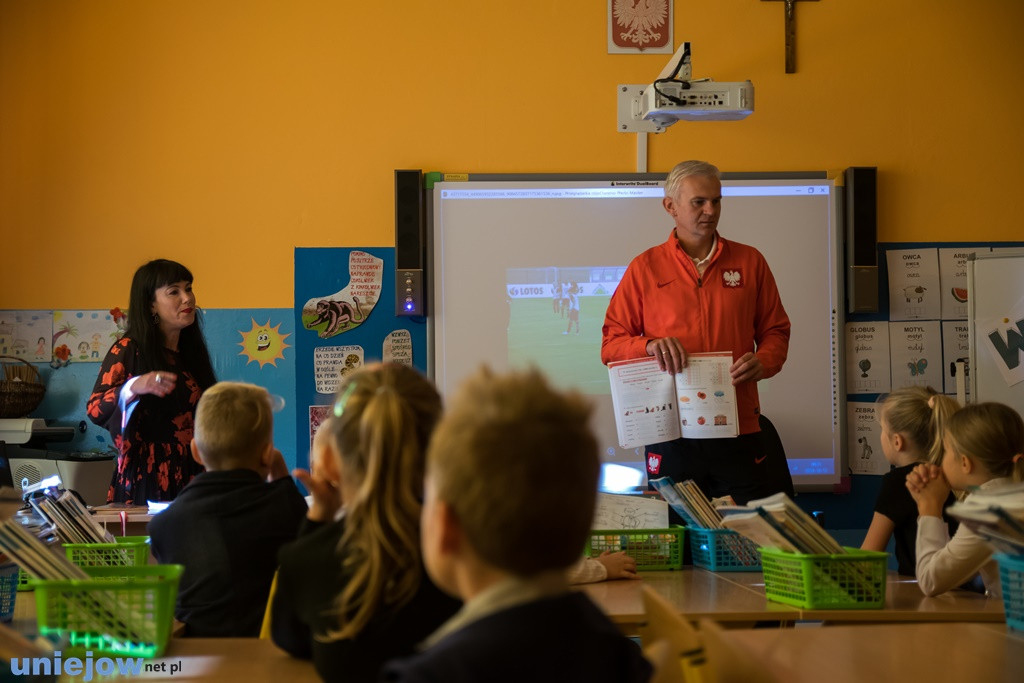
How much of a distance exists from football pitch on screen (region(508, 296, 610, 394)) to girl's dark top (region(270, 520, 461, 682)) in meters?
3.41

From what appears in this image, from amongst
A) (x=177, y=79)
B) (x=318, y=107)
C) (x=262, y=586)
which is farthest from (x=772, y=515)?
(x=177, y=79)

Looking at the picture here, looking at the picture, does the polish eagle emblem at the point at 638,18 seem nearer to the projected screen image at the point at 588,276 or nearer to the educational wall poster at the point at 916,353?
the projected screen image at the point at 588,276

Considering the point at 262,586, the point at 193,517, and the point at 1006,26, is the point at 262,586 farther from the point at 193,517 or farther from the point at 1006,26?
the point at 1006,26

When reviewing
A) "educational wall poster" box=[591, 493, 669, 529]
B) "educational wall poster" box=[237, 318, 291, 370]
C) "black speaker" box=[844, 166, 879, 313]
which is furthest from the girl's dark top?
"black speaker" box=[844, 166, 879, 313]

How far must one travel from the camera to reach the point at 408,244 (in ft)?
16.0

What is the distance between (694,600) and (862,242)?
325cm

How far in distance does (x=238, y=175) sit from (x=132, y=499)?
1.93 metres

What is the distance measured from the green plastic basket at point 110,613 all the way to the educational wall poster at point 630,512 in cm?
129

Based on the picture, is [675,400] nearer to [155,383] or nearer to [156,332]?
[155,383]

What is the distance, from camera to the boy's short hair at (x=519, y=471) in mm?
930

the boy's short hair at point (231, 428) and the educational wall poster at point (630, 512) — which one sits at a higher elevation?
the boy's short hair at point (231, 428)

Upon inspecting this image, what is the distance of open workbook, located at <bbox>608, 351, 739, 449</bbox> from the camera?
3.15 metres

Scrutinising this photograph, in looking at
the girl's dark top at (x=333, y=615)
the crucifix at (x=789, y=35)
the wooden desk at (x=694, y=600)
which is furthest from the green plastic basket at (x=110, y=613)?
the crucifix at (x=789, y=35)

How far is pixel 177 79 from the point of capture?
4977mm
